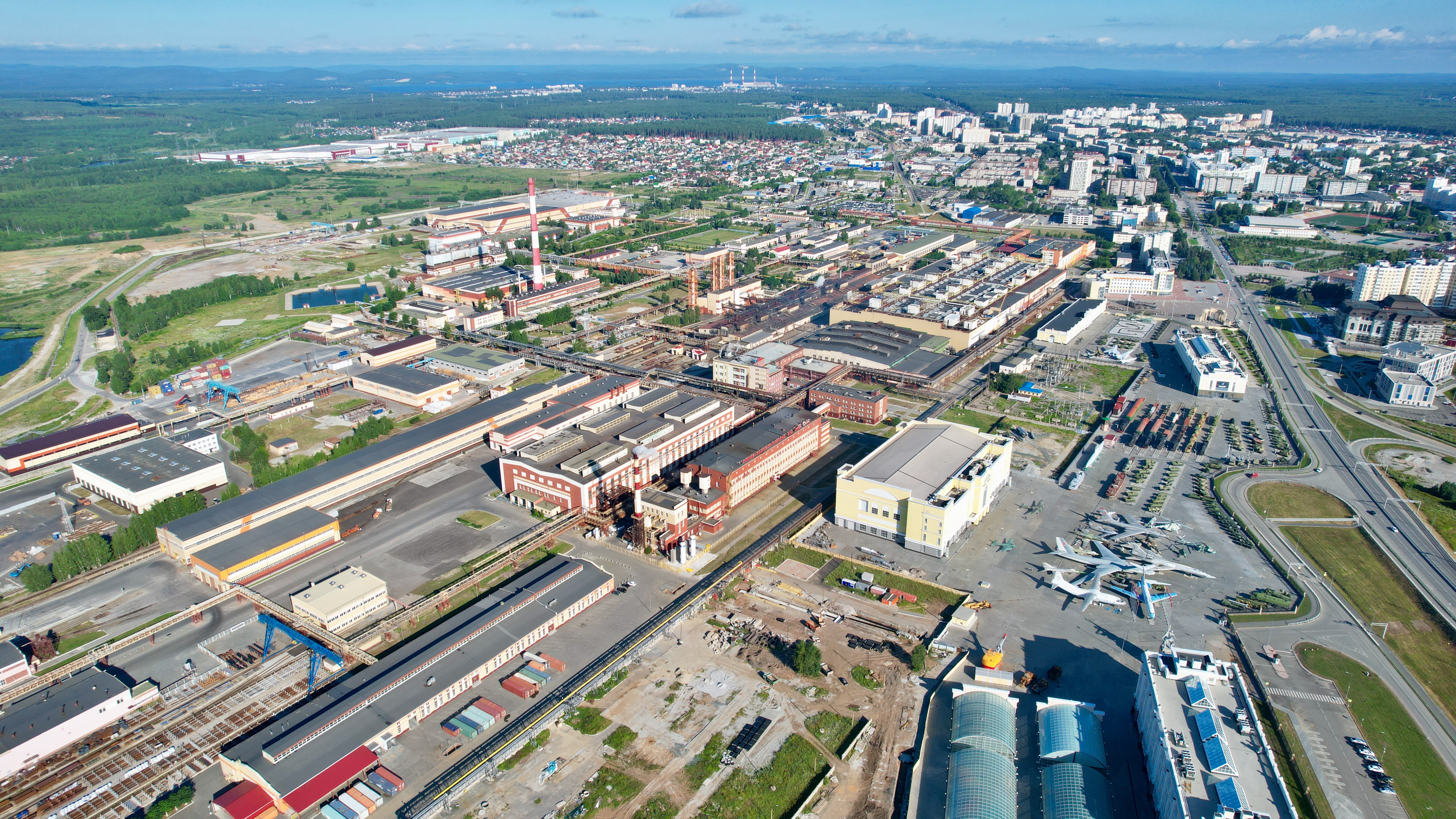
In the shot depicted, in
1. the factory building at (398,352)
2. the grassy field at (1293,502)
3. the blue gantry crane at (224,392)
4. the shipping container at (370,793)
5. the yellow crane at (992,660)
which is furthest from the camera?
the factory building at (398,352)

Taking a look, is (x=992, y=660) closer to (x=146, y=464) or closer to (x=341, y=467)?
(x=341, y=467)

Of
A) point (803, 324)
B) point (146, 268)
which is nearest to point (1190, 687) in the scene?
point (803, 324)

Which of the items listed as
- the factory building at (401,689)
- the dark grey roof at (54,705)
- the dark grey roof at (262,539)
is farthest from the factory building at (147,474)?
the factory building at (401,689)

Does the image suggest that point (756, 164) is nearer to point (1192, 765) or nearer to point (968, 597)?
point (968, 597)

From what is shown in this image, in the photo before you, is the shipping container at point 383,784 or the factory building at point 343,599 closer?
the shipping container at point 383,784

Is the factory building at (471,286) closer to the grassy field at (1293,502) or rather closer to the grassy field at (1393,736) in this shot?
the grassy field at (1293,502)
